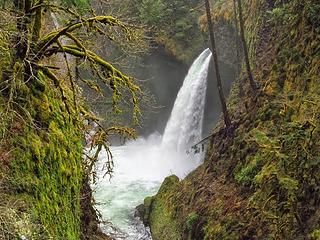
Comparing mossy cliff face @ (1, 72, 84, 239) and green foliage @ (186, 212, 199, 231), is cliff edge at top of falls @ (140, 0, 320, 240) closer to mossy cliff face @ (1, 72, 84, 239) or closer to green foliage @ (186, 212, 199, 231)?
green foliage @ (186, 212, 199, 231)

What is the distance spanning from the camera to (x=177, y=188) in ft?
61.6

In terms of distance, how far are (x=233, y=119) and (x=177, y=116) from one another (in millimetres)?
9638

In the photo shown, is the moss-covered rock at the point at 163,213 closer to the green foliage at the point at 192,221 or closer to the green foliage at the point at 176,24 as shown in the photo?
the green foliage at the point at 192,221

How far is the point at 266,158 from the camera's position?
12742mm

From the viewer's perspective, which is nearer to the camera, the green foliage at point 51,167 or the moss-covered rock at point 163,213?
the green foliage at point 51,167

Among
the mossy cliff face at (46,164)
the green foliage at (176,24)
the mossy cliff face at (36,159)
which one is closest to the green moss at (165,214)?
the mossy cliff face at (36,159)

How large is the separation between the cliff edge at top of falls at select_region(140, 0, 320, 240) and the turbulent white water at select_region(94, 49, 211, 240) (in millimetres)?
2483

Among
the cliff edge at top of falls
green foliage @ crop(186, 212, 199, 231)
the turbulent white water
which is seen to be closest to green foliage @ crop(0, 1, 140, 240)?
the cliff edge at top of falls

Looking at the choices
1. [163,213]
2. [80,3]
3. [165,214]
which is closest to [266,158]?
[165,214]

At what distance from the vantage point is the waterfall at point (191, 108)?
24938 millimetres

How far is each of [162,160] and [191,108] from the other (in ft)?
13.5

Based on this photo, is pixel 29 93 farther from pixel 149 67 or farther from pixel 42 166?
pixel 149 67

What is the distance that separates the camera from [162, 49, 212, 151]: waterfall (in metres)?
24.9

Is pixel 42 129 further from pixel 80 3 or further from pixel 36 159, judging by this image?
pixel 80 3
